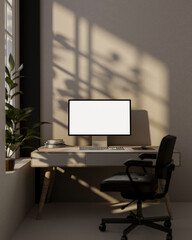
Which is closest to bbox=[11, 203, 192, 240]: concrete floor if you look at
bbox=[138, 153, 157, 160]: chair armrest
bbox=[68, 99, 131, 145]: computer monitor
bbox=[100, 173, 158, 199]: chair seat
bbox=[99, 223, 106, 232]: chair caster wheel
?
bbox=[99, 223, 106, 232]: chair caster wheel

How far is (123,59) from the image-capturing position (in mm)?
4516

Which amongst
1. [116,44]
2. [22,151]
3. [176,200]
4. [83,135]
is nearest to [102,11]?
[116,44]

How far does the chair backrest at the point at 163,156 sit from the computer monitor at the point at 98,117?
38.8 inches

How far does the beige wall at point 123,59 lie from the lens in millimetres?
4504

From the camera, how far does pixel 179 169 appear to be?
454 centimetres

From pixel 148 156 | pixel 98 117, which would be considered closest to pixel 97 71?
pixel 98 117

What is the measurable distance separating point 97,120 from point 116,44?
40.5 inches

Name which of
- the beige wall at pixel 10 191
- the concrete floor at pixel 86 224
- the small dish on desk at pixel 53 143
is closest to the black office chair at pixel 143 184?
the concrete floor at pixel 86 224

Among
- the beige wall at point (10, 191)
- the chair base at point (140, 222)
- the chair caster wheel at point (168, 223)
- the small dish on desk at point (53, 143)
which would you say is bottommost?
the chair caster wheel at point (168, 223)

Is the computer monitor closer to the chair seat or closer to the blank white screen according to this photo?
the blank white screen

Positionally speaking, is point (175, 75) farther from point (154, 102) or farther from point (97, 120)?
point (97, 120)

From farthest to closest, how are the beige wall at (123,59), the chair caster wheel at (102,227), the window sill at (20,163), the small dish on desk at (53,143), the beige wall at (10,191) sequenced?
the beige wall at (123,59), the small dish on desk at (53,143), the window sill at (20,163), the chair caster wheel at (102,227), the beige wall at (10,191)

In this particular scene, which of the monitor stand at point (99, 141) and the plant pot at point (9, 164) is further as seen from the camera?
the monitor stand at point (99, 141)

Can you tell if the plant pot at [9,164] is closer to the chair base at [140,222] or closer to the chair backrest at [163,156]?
the chair base at [140,222]
